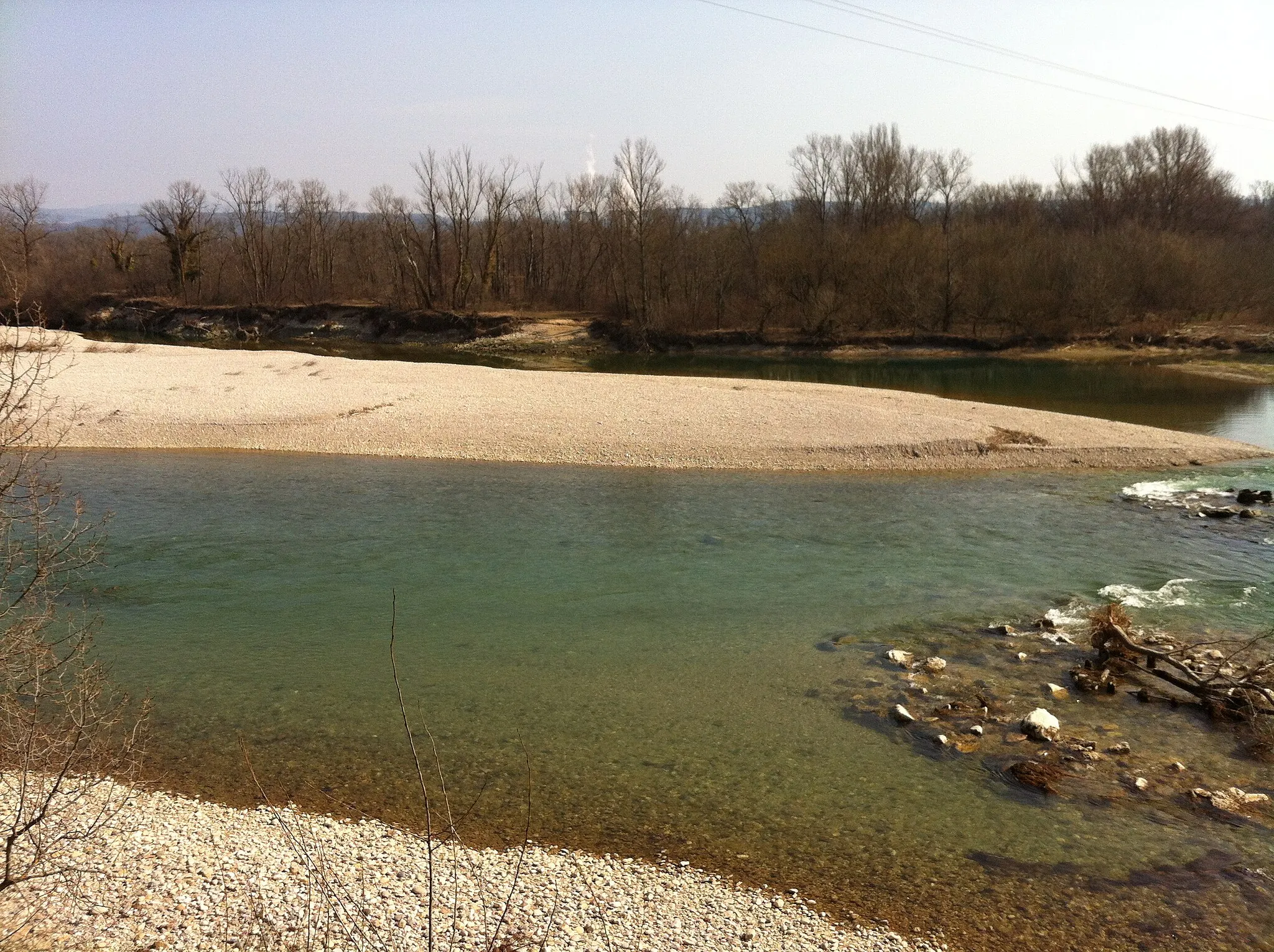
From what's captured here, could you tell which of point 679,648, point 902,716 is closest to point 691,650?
point 679,648

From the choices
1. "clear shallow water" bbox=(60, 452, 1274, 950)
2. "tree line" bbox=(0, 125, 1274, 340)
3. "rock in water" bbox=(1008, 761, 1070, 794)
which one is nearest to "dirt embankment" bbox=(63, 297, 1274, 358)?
"tree line" bbox=(0, 125, 1274, 340)

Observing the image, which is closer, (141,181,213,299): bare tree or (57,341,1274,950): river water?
(57,341,1274,950): river water

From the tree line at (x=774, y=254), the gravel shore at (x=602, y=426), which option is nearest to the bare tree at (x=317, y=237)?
the tree line at (x=774, y=254)

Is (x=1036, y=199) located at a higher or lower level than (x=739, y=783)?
higher

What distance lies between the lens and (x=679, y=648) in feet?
43.8

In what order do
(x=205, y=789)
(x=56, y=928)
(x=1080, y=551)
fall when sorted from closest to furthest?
(x=56, y=928) → (x=205, y=789) → (x=1080, y=551)

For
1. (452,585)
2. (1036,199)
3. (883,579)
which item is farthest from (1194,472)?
(1036,199)

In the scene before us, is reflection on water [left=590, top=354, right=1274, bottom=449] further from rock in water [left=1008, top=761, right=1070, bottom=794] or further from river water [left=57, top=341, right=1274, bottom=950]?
rock in water [left=1008, top=761, right=1070, bottom=794]

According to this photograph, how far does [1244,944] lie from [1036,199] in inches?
3555

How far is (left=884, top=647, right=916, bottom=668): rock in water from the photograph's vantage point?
1259 centimetres

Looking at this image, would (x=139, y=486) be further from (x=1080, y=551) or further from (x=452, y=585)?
(x=1080, y=551)

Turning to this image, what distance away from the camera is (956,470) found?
2553 centimetres

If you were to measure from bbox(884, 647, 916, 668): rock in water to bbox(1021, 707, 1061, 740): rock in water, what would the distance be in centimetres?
207

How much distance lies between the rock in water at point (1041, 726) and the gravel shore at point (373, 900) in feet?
13.5
